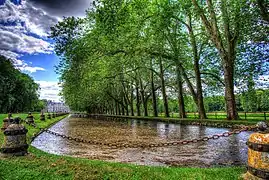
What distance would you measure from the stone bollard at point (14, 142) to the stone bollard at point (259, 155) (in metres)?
5.04

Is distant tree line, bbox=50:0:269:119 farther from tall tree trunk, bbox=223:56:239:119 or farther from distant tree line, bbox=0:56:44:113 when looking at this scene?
distant tree line, bbox=0:56:44:113

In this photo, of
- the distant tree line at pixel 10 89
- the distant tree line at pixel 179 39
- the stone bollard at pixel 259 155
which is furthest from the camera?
the distant tree line at pixel 10 89

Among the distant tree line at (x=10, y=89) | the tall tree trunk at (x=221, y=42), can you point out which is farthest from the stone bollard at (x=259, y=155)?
the distant tree line at (x=10, y=89)

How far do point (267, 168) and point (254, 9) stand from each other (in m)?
16.0

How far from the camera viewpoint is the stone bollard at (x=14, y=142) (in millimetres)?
6051

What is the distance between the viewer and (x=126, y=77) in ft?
145

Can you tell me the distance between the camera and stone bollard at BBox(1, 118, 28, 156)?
19.9 ft

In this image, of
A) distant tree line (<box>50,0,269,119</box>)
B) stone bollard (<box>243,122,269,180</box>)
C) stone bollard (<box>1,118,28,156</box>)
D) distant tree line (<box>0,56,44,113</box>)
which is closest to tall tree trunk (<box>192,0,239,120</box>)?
distant tree line (<box>50,0,269,119</box>)

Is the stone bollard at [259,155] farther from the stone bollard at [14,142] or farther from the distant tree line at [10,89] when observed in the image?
the distant tree line at [10,89]

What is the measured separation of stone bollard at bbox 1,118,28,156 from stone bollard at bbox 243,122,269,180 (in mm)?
5043

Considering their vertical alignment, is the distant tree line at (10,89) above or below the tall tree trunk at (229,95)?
above

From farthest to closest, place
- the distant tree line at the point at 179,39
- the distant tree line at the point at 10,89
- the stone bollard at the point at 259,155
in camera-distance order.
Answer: the distant tree line at the point at 10,89 → the distant tree line at the point at 179,39 → the stone bollard at the point at 259,155

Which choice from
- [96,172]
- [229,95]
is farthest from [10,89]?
[96,172]

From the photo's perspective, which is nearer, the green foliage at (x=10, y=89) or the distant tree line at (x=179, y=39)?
the distant tree line at (x=179, y=39)
